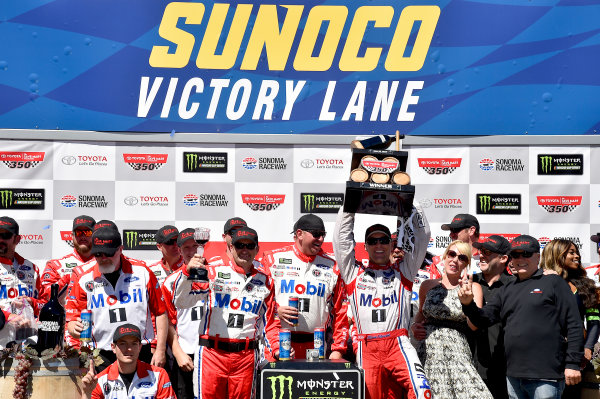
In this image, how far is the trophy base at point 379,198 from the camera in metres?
5.45

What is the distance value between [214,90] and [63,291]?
7.22 ft

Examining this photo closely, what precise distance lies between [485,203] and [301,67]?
205cm

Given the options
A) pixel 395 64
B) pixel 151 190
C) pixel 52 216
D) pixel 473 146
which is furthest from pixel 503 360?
pixel 52 216

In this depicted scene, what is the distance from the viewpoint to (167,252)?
689cm

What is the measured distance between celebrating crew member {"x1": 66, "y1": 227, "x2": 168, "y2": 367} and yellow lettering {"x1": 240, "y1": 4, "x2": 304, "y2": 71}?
2.49 meters

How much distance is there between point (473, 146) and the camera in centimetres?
730

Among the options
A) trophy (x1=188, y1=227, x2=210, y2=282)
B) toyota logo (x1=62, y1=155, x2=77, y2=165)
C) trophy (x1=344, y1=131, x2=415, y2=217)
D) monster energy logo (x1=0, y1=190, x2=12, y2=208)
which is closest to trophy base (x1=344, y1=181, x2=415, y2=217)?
trophy (x1=344, y1=131, x2=415, y2=217)

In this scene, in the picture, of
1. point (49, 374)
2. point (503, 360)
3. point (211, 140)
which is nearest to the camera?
point (49, 374)

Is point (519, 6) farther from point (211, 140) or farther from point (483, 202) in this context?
point (211, 140)

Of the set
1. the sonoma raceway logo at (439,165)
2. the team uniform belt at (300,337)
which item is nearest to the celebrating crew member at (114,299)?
the team uniform belt at (300,337)

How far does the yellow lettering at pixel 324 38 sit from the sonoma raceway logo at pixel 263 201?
3.83 feet

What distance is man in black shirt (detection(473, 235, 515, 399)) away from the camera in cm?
597

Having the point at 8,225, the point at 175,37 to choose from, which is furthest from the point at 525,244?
the point at 8,225

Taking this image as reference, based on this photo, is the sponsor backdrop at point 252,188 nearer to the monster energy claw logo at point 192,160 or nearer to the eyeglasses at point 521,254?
the monster energy claw logo at point 192,160
